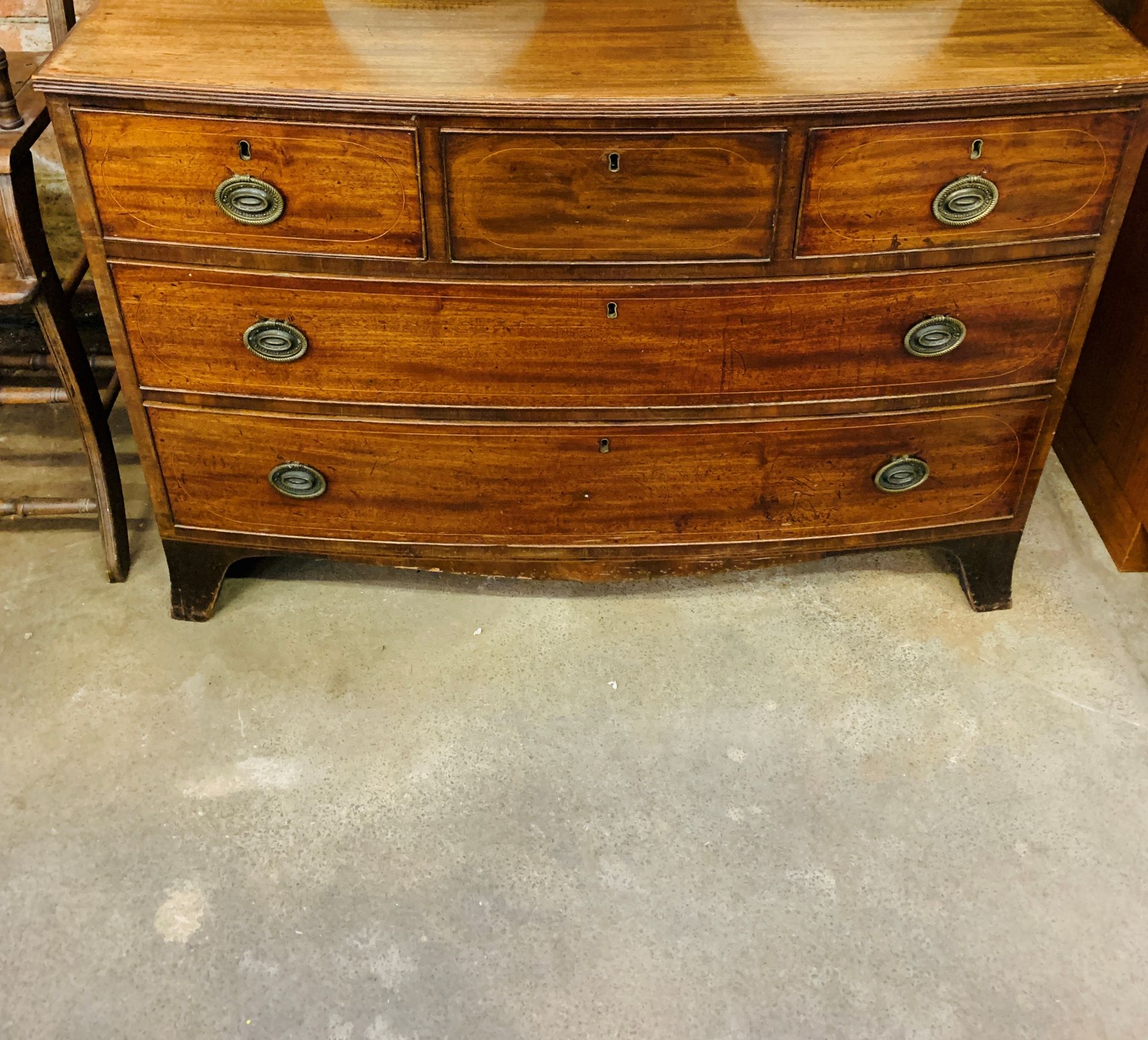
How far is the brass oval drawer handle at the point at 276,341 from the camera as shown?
1.78 m

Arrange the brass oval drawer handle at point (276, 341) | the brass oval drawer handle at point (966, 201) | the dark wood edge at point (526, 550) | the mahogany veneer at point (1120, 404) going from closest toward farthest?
the brass oval drawer handle at point (966, 201), the brass oval drawer handle at point (276, 341), the dark wood edge at point (526, 550), the mahogany veneer at point (1120, 404)

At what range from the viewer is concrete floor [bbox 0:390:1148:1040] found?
5.48 feet

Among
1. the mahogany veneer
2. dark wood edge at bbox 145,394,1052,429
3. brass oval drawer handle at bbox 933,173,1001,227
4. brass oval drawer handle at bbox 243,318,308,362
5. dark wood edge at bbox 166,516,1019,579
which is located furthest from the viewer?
the mahogany veneer

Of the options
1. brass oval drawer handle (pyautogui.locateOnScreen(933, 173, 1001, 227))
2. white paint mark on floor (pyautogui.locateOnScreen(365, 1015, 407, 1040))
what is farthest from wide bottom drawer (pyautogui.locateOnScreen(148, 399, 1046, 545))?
white paint mark on floor (pyautogui.locateOnScreen(365, 1015, 407, 1040))

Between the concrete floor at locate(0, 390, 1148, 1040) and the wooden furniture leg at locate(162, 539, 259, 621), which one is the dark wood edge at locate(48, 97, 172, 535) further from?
the concrete floor at locate(0, 390, 1148, 1040)

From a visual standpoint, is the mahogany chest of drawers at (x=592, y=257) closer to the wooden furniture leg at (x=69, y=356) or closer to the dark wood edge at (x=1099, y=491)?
the wooden furniture leg at (x=69, y=356)

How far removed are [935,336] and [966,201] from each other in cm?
23

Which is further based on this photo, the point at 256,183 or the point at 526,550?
the point at 526,550

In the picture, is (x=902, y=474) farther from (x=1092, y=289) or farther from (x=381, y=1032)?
(x=381, y=1032)

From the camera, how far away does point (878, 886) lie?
1.80m

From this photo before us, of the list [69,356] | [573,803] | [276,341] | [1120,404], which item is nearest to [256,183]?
[276,341]

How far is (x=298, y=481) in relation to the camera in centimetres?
198

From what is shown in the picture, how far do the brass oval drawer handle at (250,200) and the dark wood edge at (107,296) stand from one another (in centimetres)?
20

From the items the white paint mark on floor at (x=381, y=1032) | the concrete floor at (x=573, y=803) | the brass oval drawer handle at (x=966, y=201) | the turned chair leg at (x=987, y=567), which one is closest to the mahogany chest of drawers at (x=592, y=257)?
the brass oval drawer handle at (x=966, y=201)
